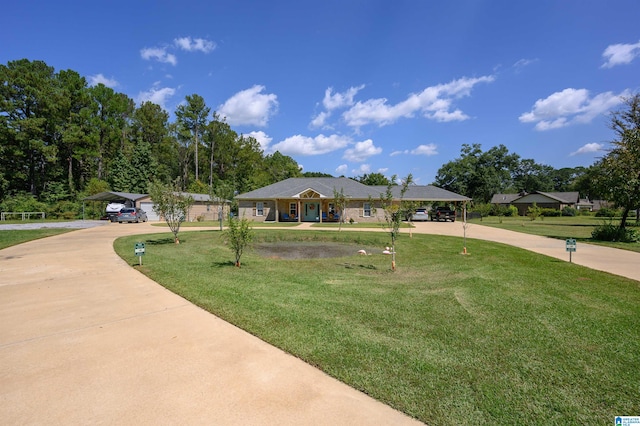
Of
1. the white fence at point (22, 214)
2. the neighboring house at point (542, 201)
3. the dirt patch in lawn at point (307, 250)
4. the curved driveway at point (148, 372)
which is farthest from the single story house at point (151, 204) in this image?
the neighboring house at point (542, 201)

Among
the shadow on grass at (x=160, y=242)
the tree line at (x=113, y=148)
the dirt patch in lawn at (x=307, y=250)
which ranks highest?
the tree line at (x=113, y=148)

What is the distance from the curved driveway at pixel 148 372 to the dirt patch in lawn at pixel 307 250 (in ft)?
22.8

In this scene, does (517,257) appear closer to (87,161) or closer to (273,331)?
(273,331)

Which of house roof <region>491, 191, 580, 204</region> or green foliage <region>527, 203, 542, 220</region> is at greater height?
house roof <region>491, 191, 580, 204</region>

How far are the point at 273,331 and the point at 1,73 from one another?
2091 inches

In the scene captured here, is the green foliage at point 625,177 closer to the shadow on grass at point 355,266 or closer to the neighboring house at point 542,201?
the shadow on grass at point 355,266

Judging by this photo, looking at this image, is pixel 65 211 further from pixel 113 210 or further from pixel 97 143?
pixel 97 143

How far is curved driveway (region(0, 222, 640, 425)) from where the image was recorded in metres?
2.53

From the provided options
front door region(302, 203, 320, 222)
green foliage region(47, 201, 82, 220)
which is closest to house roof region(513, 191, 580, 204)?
front door region(302, 203, 320, 222)

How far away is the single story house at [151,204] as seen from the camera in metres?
31.9

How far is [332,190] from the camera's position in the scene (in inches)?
1226

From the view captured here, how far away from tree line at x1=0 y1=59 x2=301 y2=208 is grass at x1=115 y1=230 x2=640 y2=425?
79.4 feet

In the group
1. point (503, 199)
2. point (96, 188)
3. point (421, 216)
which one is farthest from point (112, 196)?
point (503, 199)

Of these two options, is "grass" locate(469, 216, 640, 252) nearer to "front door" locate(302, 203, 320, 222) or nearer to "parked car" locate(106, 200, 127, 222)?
"front door" locate(302, 203, 320, 222)
